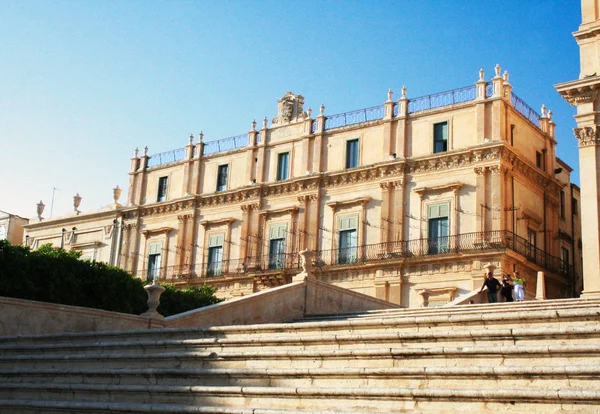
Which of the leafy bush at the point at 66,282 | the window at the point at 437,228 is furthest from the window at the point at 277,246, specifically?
the leafy bush at the point at 66,282

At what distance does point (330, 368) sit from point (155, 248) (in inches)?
1424

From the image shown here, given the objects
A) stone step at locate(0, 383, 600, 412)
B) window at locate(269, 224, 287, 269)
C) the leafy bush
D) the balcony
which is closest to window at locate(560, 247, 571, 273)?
the balcony

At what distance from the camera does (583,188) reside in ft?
74.9

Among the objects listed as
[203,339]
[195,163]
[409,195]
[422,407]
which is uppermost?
[195,163]

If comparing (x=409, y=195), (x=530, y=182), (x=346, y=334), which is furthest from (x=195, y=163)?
(x=346, y=334)

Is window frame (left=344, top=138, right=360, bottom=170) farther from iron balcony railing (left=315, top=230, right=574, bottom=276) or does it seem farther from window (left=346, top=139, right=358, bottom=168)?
iron balcony railing (left=315, top=230, right=574, bottom=276)

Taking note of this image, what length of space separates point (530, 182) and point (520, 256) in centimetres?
442

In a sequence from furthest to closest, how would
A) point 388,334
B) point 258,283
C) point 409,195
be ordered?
point 258,283 → point 409,195 → point 388,334

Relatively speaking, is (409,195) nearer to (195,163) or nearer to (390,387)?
(195,163)

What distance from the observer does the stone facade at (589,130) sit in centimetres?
2238

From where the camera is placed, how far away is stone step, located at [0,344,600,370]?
26.6 ft

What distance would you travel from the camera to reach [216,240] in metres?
42.0

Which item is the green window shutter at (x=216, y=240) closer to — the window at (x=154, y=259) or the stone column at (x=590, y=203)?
the window at (x=154, y=259)

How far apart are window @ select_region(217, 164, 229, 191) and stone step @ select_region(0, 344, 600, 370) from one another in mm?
30860
